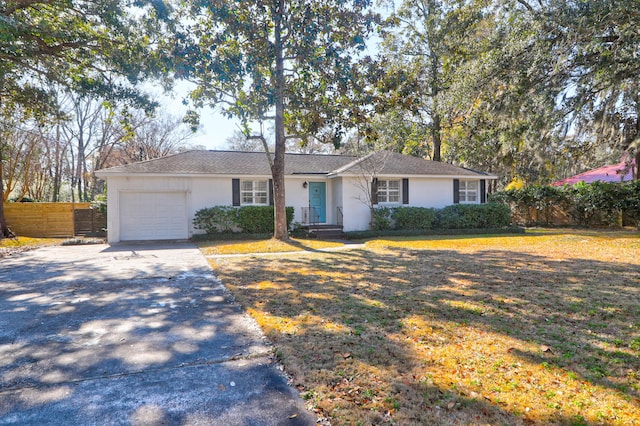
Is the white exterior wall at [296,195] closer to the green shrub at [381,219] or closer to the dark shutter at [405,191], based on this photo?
the green shrub at [381,219]

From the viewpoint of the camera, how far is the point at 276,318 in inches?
173

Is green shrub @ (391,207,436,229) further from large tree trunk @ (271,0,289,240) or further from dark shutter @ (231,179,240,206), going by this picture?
dark shutter @ (231,179,240,206)

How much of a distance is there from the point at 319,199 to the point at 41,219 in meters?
13.1

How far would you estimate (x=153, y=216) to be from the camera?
1416 centimetres

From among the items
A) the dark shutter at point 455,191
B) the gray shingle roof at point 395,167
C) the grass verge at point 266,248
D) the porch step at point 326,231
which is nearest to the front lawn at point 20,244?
the grass verge at point 266,248

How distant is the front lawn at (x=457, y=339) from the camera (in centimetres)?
249

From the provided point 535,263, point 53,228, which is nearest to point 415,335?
point 535,263

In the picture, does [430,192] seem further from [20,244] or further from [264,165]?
[20,244]

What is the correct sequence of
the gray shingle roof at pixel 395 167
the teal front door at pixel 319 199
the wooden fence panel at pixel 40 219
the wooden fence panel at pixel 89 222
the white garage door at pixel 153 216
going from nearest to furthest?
1. the white garage door at pixel 153 216
2. the gray shingle roof at pixel 395 167
3. the teal front door at pixel 319 199
4. the wooden fence panel at pixel 40 219
5. the wooden fence panel at pixel 89 222

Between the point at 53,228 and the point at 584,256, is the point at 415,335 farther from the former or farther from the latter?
the point at 53,228

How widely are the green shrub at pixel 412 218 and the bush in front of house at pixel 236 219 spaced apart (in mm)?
4665

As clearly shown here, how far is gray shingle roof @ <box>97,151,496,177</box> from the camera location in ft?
47.6

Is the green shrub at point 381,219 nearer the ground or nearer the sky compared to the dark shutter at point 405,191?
nearer the ground

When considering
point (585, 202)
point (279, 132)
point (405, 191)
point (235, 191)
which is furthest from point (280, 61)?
point (585, 202)
